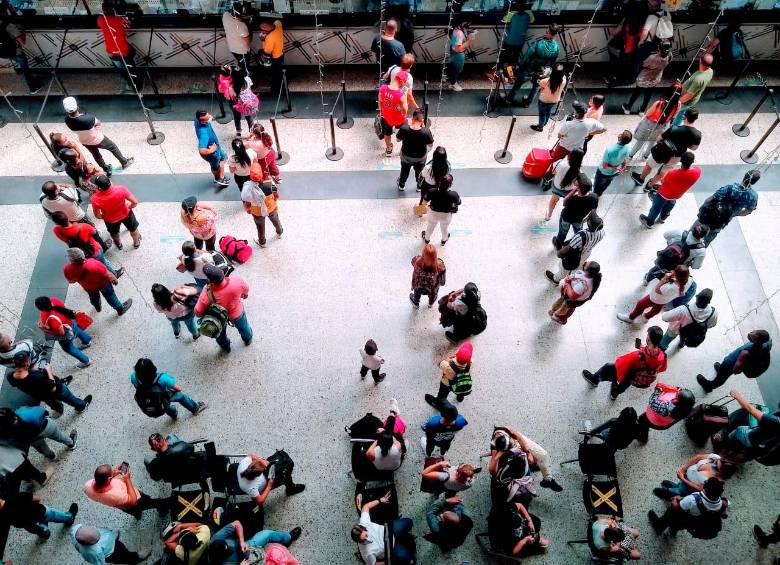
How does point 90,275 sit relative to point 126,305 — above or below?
above

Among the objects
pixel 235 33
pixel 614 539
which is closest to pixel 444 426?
pixel 614 539

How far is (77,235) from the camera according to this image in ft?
21.6

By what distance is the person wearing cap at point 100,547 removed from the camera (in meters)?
4.50

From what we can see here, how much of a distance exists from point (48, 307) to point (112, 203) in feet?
5.53

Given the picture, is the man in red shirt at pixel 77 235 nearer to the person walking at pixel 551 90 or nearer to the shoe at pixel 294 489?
the shoe at pixel 294 489

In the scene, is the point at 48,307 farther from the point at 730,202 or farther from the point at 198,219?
the point at 730,202

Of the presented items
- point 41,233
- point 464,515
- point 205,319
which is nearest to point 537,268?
point 464,515

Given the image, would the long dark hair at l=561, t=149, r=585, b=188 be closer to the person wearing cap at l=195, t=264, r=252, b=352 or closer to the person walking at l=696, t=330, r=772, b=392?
the person walking at l=696, t=330, r=772, b=392

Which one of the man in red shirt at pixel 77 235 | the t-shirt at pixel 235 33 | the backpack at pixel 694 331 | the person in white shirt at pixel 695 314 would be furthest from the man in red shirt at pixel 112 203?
the backpack at pixel 694 331

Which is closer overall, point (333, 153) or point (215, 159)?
point (215, 159)

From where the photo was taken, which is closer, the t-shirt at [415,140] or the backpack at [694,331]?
the backpack at [694,331]

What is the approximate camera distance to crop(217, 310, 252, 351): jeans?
21.1 feet

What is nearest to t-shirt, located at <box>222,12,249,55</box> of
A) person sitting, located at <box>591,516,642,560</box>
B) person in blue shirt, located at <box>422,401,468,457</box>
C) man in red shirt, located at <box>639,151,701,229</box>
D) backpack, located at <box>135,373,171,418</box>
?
backpack, located at <box>135,373,171,418</box>

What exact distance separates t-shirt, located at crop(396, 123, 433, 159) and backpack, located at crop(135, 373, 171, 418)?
4453mm
